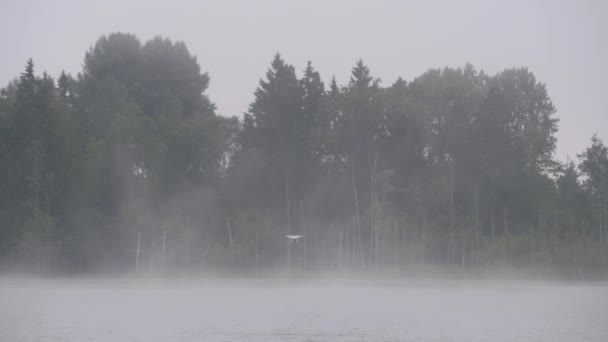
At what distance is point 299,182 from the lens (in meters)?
63.2

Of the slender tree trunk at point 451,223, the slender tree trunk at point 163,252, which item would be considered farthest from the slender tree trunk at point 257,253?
the slender tree trunk at point 451,223

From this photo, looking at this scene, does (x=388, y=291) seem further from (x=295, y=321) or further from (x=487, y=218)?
(x=487, y=218)

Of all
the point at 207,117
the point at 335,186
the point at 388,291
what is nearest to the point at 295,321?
the point at 388,291

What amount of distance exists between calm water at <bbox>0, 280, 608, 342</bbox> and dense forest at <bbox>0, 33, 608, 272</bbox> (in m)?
13.8

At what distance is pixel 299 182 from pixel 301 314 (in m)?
33.6

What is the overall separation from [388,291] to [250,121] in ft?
81.5

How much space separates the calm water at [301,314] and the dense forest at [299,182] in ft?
45.1

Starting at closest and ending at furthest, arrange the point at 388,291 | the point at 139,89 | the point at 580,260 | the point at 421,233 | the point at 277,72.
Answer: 1. the point at 388,291
2. the point at 580,260
3. the point at 421,233
4. the point at 277,72
5. the point at 139,89

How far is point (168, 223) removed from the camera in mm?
60281

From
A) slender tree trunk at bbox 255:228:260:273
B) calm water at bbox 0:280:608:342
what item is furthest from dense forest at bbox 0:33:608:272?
calm water at bbox 0:280:608:342

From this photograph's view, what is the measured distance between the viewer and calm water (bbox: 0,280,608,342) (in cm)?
2420

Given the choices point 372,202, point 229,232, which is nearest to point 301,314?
point 372,202

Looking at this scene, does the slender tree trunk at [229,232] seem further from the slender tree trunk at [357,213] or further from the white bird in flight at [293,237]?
the slender tree trunk at [357,213]

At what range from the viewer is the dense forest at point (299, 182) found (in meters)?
58.3
